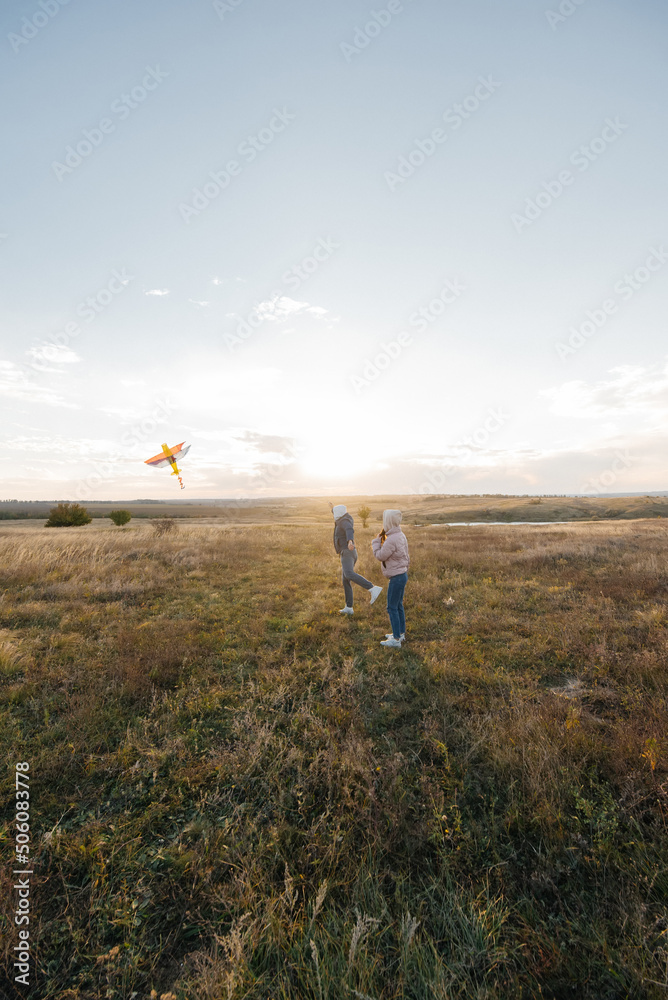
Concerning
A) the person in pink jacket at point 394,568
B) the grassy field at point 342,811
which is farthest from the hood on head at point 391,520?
the grassy field at point 342,811

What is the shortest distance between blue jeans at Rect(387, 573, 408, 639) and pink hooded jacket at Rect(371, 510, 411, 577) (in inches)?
5.7

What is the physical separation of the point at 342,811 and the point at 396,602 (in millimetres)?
4227

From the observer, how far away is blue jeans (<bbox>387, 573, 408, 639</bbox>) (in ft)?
24.0

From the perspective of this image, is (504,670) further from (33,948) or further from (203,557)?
(203,557)

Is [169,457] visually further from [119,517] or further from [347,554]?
[119,517]

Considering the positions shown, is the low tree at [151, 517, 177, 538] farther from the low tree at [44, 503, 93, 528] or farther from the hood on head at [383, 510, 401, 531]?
the hood on head at [383, 510, 401, 531]

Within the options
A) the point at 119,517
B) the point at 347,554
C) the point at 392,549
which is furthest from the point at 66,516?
the point at 392,549

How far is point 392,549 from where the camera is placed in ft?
24.2

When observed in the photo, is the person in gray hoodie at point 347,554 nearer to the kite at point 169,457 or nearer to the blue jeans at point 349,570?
the blue jeans at point 349,570

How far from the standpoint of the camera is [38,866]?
304cm

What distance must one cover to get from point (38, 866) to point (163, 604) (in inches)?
290

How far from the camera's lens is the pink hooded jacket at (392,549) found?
7.37m

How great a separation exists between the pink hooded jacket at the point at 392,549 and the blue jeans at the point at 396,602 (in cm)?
14

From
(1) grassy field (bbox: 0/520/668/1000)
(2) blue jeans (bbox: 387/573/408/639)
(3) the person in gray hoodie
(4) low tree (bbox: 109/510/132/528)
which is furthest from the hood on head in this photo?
(4) low tree (bbox: 109/510/132/528)
